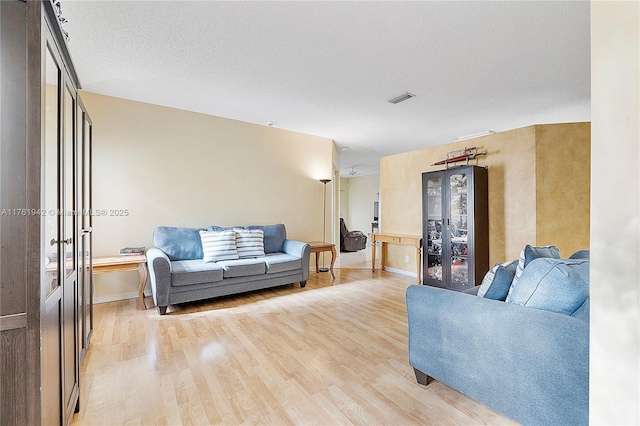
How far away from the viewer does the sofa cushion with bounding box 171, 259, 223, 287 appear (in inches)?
126

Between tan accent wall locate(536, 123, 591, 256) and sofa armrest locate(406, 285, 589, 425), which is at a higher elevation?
tan accent wall locate(536, 123, 591, 256)

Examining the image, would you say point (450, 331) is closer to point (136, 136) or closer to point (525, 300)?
point (525, 300)

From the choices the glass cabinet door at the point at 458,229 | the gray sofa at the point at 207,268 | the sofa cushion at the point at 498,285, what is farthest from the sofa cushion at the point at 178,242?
the glass cabinet door at the point at 458,229

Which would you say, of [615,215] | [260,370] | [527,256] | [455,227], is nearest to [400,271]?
[455,227]

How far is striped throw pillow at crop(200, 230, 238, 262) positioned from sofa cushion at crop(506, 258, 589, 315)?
10.5 ft

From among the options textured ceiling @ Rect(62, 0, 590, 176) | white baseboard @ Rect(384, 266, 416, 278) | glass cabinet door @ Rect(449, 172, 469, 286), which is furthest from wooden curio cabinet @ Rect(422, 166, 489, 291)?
textured ceiling @ Rect(62, 0, 590, 176)

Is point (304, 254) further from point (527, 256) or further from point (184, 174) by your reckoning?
point (527, 256)

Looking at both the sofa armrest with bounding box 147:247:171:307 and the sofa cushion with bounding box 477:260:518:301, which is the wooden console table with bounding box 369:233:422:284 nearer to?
the sofa cushion with bounding box 477:260:518:301

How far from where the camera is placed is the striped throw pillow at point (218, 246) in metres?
3.78

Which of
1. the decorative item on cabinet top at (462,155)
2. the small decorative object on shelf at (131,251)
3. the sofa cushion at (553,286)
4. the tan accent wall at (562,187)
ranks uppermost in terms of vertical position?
the decorative item on cabinet top at (462,155)

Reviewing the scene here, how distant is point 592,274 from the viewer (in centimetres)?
82

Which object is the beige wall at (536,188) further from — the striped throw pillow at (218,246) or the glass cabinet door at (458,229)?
the striped throw pillow at (218,246)

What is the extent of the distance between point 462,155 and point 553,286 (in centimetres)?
337

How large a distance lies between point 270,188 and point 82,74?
274 centimetres
